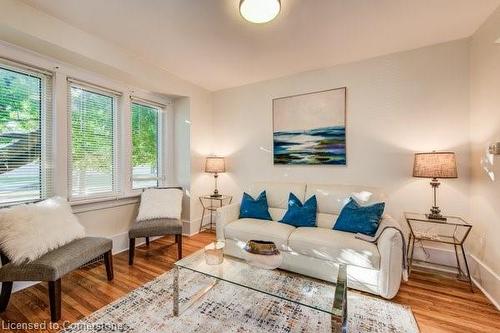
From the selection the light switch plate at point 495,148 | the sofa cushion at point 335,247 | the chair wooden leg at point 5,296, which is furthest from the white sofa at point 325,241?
the chair wooden leg at point 5,296

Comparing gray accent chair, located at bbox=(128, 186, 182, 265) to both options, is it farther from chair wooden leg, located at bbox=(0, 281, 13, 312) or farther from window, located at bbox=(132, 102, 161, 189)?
chair wooden leg, located at bbox=(0, 281, 13, 312)

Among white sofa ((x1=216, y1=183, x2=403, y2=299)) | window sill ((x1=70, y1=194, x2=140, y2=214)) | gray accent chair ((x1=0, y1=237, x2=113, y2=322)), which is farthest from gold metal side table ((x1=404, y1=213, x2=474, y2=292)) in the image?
window sill ((x1=70, y1=194, x2=140, y2=214))

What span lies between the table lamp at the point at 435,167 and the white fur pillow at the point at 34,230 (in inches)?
133

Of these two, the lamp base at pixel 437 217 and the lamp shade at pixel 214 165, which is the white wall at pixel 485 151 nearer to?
the lamp base at pixel 437 217

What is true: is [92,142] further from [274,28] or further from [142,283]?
[274,28]

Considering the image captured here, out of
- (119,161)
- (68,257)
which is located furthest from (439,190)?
(119,161)

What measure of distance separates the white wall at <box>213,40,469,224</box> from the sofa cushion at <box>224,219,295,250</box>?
96cm

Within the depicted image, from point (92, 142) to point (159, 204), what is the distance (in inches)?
43.8

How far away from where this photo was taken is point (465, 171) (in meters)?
2.39

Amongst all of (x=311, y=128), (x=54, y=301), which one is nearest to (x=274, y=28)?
(x=311, y=128)

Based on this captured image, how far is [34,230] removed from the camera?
1807 millimetres

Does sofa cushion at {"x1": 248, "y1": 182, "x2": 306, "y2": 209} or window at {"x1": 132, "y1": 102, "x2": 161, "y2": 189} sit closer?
sofa cushion at {"x1": 248, "y1": 182, "x2": 306, "y2": 209}

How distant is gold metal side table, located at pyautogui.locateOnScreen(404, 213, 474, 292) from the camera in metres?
2.23

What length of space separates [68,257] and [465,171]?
3.80 m
